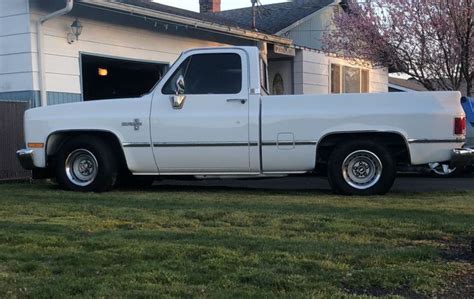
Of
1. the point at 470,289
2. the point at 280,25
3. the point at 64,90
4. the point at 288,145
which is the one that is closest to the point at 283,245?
the point at 470,289

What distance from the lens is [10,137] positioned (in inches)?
438

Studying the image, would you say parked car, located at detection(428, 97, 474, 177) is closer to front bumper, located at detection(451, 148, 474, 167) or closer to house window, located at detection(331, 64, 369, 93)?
front bumper, located at detection(451, 148, 474, 167)

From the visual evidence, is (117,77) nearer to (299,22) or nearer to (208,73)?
(299,22)

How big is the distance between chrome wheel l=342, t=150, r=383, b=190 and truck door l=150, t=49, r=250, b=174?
1.39 meters

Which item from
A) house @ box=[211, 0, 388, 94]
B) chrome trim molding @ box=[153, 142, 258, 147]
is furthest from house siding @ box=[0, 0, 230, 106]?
house @ box=[211, 0, 388, 94]

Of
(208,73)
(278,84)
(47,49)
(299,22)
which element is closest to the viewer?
(208,73)

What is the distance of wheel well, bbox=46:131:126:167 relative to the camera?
29.5 ft

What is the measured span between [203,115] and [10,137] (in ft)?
14.6

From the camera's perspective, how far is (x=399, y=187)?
1009 cm

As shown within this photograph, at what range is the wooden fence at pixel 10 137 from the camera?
36.0 ft

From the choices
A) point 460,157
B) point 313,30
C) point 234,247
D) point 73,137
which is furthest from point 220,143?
point 313,30

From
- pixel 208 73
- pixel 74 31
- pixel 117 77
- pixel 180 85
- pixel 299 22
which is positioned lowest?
pixel 180 85

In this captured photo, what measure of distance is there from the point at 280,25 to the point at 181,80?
1209 centimetres

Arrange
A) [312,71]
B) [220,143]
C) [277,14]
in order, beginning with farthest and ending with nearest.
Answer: [277,14] < [312,71] < [220,143]
